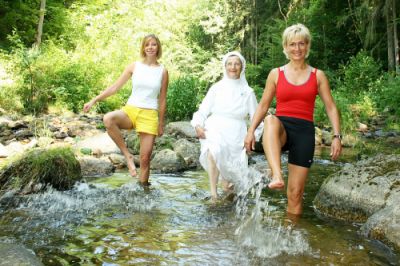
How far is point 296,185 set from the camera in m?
4.27

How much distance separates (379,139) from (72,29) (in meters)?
15.1

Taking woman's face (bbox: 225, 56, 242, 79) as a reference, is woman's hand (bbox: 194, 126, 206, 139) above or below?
below

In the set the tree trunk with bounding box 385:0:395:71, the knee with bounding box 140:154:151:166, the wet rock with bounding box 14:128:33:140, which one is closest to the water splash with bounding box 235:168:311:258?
the knee with bounding box 140:154:151:166

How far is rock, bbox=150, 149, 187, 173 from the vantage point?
26.2 ft

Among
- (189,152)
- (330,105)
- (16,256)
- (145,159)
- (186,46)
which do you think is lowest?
(16,256)

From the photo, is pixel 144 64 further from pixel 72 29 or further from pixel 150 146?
pixel 72 29

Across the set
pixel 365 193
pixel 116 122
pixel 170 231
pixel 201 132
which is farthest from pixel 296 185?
pixel 116 122

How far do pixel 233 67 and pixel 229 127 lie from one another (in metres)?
0.75

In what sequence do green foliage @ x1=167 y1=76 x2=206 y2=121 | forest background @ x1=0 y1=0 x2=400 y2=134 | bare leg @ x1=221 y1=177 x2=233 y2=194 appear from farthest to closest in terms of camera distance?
forest background @ x1=0 y1=0 x2=400 y2=134, green foliage @ x1=167 y1=76 x2=206 y2=121, bare leg @ x1=221 y1=177 x2=233 y2=194

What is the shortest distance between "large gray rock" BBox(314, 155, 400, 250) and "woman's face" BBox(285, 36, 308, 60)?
1690 mm

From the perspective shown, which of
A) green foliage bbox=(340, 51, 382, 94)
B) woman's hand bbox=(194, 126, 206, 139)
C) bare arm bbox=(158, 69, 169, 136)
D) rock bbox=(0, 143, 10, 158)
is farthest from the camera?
green foliage bbox=(340, 51, 382, 94)

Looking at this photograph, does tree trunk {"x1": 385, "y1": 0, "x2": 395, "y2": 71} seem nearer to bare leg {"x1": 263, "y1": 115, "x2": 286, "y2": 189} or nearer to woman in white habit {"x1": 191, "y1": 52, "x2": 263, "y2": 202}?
woman in white habit {"x1": 191, "y1": 52, "x2": 263, "y2": 202}

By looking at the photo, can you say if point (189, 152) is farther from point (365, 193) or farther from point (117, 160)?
point (365, 193)

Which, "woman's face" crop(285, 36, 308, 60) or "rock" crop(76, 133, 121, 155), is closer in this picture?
"woman's face" crop(285, 36, 308, 60)
